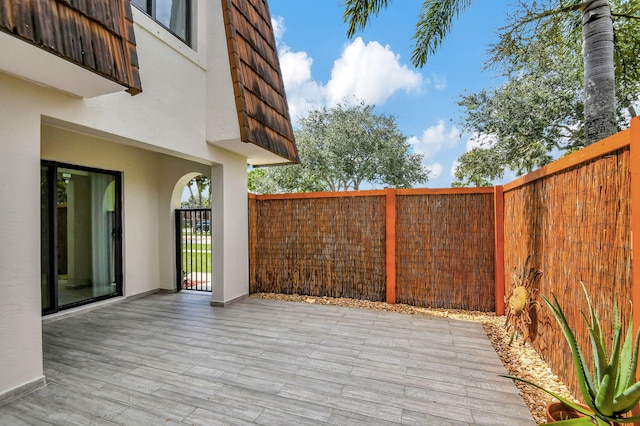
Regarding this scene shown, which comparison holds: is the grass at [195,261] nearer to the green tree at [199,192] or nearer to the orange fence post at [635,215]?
the green tree at [199,192]

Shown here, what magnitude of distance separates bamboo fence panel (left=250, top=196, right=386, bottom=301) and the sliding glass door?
2499 millimetres

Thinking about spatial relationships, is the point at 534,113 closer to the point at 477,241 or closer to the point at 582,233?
the point at 477,241

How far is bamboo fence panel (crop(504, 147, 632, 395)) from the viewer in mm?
2002

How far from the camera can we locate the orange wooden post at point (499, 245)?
466 cm

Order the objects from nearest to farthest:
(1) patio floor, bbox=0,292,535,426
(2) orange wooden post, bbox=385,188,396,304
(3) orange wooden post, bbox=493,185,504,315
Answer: (1) patio floor, bbox=0,292,535,426 → (3) orange wooden post, bbox=493,185,504,315 → (2) orange wooden post, bbox=385,188,396,304

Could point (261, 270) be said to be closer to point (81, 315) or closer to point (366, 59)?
point (81, 315)

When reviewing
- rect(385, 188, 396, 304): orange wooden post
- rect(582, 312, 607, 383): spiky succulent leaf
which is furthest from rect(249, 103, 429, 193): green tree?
rect(582, 312, 607, 383): spiky succulent leaf

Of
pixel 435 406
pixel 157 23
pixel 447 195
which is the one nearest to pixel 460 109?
pixel 447 195

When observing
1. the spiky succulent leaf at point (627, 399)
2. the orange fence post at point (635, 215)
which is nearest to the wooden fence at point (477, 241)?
the orange fence post at point (635, 215)

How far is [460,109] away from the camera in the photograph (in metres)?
11.4

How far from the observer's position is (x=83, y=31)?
8.52 feet

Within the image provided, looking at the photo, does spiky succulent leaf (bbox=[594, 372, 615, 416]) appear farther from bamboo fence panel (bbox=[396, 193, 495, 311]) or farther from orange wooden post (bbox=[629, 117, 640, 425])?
bamboo fence panel (bbox=[396, 193, 495, 311])

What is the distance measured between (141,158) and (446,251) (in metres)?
5.95

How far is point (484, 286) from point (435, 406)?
2.95 m
